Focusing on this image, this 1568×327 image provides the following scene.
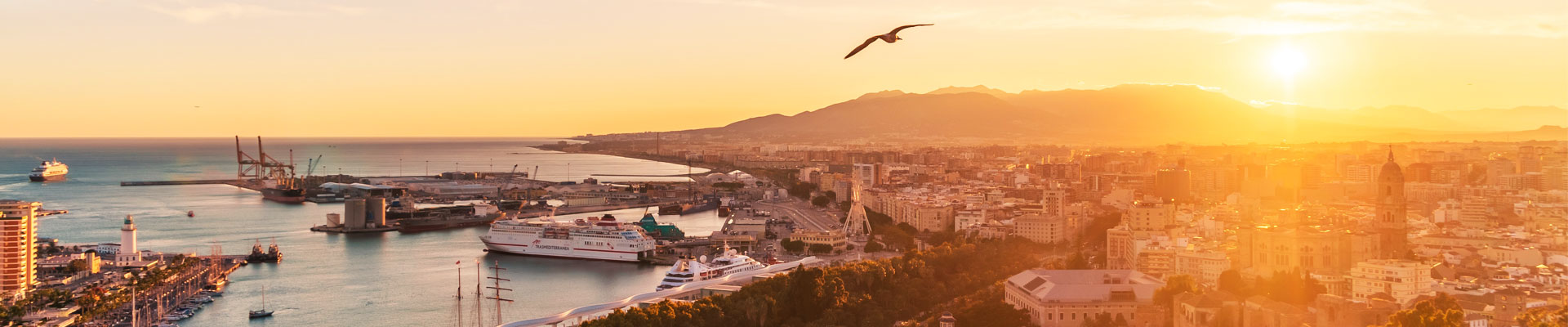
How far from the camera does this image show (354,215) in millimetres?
18672

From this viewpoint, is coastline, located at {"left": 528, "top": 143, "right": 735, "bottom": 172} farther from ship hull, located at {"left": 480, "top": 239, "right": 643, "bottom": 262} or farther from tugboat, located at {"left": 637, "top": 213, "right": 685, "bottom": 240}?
ship hull, located at {"left": 480, "top": 239, "right": 643, "bottom": 262}

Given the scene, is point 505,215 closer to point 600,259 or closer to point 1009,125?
point 600,259

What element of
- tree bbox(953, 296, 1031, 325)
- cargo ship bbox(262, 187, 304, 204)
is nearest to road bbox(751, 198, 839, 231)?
tree bbox(953, 296, 1031, 325)

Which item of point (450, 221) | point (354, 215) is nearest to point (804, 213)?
point (450, 221)

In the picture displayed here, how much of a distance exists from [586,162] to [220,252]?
130ft

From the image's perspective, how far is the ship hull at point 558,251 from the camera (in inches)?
593

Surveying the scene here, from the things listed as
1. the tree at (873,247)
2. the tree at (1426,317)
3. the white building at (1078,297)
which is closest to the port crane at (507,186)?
the tree at (873,247)

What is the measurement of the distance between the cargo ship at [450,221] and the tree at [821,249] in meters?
7.08

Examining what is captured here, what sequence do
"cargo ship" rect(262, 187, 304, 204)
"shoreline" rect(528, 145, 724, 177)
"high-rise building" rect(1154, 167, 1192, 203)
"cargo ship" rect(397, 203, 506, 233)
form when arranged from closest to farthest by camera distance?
1. "cargo ship" rect(397, 203, 506, 233)
2. "high-rise building" rect(1154, 167, 1192, 203)
3. "cargo ship" rect(262, 187, 304, 204)
4. "shoreline" rect(528, 145, 724, 177)

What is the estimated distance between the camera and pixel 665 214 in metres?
23.0

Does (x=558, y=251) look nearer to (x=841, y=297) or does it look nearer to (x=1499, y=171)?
(x=841, y=297)

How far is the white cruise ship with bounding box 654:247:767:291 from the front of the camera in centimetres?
1216

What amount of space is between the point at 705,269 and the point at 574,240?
145 inches

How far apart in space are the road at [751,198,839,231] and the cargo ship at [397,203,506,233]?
16.3 ft
